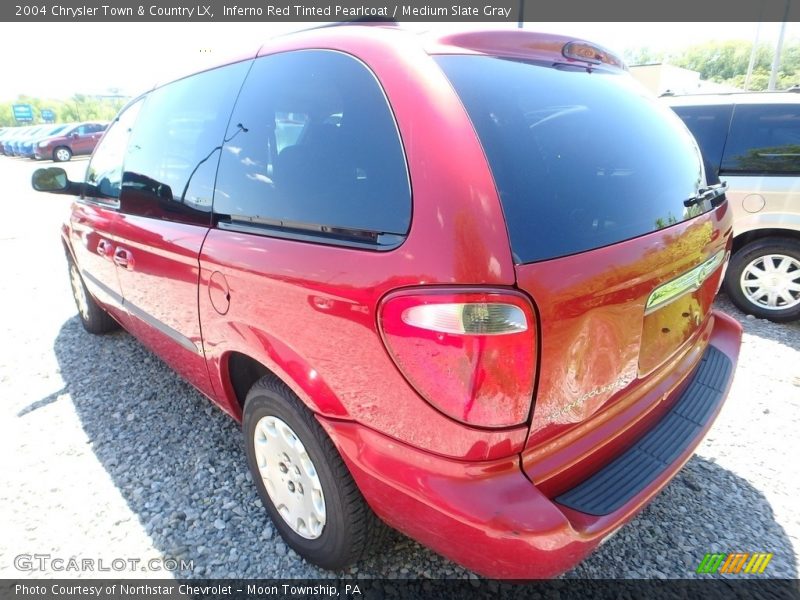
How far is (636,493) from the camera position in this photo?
4.75ft

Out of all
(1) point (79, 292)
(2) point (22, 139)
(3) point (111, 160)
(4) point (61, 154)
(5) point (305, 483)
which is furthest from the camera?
(2) point (22, 139)

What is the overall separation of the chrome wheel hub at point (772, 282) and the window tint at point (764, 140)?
29.8 inches

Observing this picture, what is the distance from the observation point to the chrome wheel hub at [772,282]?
4008mm

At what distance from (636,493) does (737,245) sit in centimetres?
379

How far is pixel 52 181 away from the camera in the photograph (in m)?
3.23

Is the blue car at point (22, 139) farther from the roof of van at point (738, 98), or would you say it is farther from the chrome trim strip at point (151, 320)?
the roof of van at point (738, 98)

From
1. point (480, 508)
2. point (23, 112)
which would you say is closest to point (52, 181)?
point (480, 508)

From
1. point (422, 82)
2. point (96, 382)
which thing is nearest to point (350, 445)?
Answer: point (422, 82)

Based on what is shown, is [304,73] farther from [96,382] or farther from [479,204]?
[96,382]

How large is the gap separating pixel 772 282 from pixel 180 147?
15.3ft

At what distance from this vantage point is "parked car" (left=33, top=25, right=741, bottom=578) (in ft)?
4.03

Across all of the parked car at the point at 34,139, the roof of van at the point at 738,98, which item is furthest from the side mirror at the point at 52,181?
the parked car at the point at 34,139

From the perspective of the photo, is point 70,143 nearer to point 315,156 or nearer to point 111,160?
point 111,160

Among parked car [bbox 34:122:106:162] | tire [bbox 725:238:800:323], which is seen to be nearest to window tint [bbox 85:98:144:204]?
tire [bbox 725:238:800:323]
